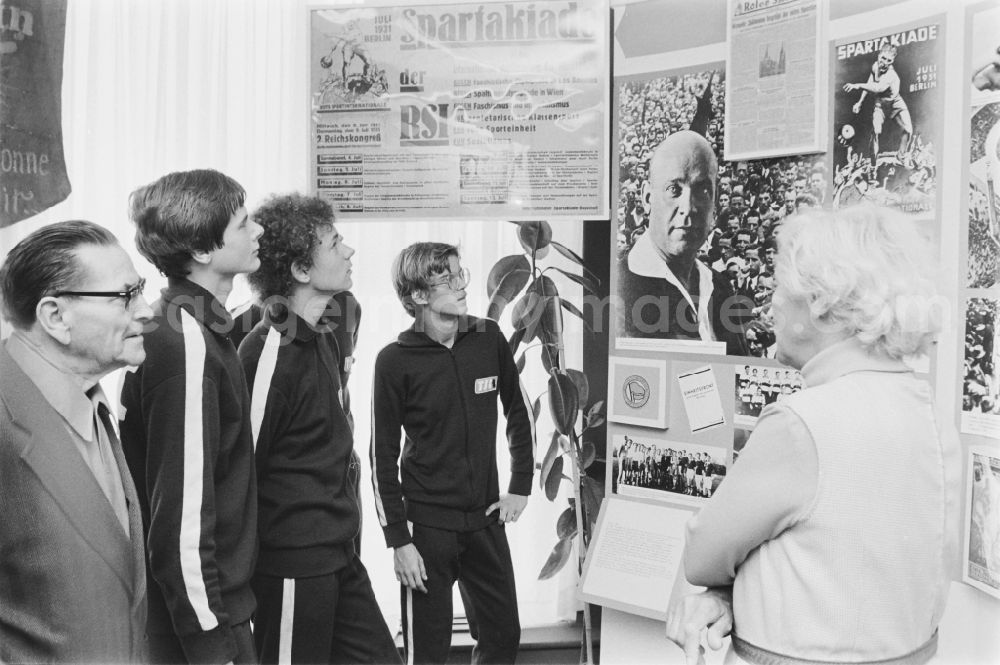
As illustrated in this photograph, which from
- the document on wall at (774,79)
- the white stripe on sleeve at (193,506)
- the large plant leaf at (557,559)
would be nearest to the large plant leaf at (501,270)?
the document on wall at (774,79)

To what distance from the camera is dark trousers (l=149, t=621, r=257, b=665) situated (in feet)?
5.40

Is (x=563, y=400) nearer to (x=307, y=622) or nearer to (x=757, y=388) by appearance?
(x=757, y=388)

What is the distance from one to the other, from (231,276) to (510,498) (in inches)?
41.9

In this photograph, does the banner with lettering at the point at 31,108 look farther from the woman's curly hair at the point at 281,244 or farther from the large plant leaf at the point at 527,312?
the large plant leaf at the point at 527,312

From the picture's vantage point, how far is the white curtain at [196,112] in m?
2.24

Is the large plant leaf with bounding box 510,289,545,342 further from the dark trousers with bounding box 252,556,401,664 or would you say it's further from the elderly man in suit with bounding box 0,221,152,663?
the elderly man in suit with bounding box 0,221,152,663

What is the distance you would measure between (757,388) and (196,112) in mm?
1740

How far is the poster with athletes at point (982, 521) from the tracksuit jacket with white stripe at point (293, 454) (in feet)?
4.93

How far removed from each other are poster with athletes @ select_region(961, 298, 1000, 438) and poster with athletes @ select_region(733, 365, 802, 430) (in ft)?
1.27

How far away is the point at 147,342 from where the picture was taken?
1582 millimetres

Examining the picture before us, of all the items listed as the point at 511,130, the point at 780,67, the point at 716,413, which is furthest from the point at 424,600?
the point at 780,67

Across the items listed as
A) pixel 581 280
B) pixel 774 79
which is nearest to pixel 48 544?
pixel 581 280

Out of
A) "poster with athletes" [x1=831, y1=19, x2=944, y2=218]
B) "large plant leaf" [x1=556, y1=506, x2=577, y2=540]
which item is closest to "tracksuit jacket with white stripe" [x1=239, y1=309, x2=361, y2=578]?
"large plant leaf" [x1=556, y1=506, x2=577, y2=540]

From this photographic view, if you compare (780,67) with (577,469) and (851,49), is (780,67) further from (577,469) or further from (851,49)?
(577,469)
